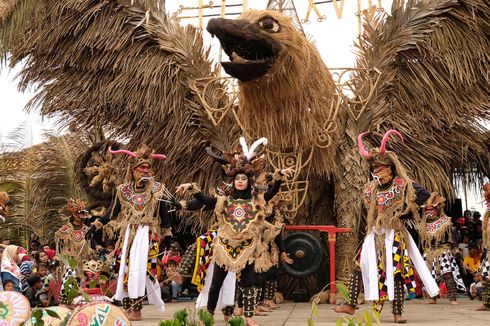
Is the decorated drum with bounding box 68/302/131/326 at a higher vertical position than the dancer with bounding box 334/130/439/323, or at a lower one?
lower

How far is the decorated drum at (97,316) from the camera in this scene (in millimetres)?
3516

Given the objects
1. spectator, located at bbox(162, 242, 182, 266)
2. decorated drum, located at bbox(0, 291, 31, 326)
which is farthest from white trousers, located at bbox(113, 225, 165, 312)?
spectator, located at bbox(162, 242, 182, 266)

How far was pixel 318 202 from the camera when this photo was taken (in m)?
9.57

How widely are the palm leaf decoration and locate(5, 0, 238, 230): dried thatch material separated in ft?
18.6

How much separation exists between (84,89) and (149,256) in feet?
10.2

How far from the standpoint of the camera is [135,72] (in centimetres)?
927

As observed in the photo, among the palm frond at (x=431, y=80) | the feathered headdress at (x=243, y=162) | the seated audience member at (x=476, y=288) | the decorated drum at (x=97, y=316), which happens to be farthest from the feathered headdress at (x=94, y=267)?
the decorated drum at (x=97, y=316)

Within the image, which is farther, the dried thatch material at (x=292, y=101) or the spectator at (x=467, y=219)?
the spectator at (x=467, y=219)

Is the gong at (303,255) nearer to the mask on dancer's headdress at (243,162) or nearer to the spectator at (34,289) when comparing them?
the mask on dancer's headdress at (243,162)

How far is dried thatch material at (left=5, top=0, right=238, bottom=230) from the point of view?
9.26 metres

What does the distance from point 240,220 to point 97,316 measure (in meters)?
2.77

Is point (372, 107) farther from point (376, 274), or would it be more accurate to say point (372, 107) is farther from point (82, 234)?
point (82, 234)

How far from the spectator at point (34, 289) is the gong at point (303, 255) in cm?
344

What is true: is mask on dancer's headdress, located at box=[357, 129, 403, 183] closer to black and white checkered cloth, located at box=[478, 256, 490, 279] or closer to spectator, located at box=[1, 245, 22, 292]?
black and white checkered cloth, located at box=[478, 256, 490, 279]
